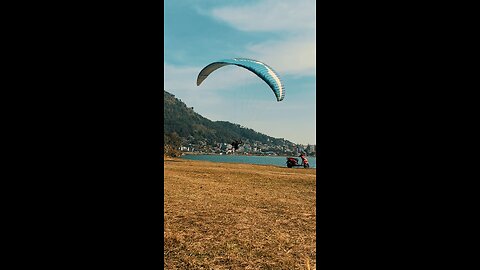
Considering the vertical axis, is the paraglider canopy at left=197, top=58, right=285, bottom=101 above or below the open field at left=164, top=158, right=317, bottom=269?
above

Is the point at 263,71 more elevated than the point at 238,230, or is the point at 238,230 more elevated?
the point at 263,71

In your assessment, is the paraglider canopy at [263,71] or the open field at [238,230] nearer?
the open field at [238,230]

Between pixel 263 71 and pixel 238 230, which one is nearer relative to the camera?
pixel 238 230

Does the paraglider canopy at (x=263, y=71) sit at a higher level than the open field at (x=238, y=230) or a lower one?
higher

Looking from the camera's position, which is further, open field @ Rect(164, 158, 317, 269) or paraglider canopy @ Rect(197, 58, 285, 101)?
paraglider canopy @ Rect(197, 58, 285, 101)
